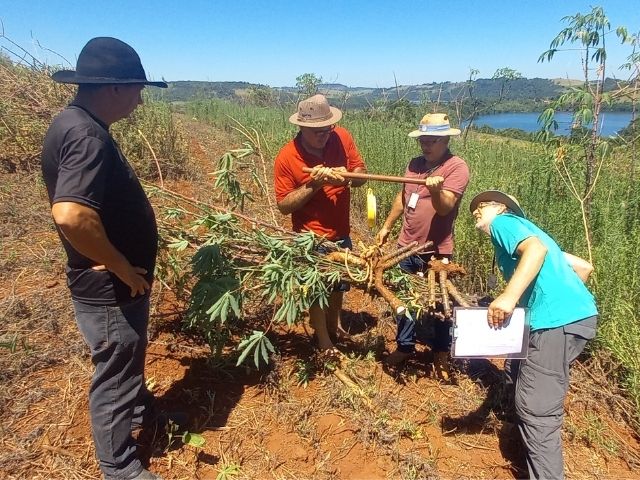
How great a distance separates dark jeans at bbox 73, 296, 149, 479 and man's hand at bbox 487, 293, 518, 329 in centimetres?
150

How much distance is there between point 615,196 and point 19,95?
860 cm

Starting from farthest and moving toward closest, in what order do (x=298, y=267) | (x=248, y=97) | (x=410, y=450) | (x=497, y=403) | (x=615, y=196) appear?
(x=248, y=97) → (x=615, y=196) → (x=497, y=403) → (x=298, y=267) → (x=410, y=450)

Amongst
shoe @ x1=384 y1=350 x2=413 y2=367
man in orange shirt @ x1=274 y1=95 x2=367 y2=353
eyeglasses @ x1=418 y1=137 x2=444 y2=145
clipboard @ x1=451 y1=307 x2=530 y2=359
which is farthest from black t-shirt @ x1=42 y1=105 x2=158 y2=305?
shoe @ x1=384 y1=350 x2=413 y2=367

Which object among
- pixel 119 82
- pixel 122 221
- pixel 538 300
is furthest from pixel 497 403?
pixel 119 82

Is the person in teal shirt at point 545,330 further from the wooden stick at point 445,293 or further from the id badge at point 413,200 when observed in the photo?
the id badge at point 413,200

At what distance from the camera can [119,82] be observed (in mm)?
1552

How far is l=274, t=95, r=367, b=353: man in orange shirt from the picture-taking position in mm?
2426

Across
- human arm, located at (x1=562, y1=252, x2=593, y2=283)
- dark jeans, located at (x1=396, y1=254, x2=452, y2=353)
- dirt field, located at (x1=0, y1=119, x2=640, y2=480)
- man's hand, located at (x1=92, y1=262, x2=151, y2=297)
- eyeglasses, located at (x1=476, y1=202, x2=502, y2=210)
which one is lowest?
dirt field, located at (x1=0, y1=119, x2=640, y2=480)

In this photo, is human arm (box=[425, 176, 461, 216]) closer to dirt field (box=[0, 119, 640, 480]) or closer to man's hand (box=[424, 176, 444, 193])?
man's hand (box=[424, 176, 444, 193])

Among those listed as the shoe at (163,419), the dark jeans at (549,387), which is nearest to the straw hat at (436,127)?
the dark jeans at (549,387)

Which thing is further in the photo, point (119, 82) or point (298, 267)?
point (298, 267)

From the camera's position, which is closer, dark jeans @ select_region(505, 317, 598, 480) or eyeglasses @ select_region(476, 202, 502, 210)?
dark jeans @ select_region(505, 317, 598, 480)

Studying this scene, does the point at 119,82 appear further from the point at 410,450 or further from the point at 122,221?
the point at 410,450

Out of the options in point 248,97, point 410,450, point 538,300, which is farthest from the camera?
point 248,97
